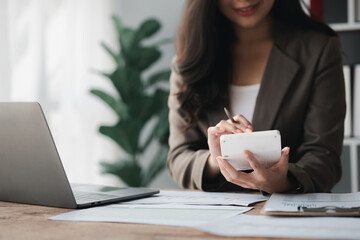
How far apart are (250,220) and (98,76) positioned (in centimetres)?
240

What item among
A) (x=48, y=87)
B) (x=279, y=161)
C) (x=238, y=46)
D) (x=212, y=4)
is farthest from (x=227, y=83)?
(x=48, y=87)

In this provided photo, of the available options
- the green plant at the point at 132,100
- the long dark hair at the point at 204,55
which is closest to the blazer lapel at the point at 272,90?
the long dark hair at the point at 204,55

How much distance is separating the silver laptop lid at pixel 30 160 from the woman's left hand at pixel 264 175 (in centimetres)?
35

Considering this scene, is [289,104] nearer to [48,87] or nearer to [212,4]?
[212,4]

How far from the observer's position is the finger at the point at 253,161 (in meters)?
0.99

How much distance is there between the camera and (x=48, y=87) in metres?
2.65

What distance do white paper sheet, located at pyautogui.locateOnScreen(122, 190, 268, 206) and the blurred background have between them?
5.03 ft

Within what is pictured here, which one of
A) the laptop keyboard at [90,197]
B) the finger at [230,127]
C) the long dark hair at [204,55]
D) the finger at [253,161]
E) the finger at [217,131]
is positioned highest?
the long dark hair at [204,55]

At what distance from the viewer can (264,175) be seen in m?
1.07

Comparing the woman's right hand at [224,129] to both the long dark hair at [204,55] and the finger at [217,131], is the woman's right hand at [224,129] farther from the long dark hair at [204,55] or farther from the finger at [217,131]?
the long dark hair at [204,55]

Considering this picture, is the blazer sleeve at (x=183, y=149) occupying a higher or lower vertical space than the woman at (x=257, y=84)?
lower

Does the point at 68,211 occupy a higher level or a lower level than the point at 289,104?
lower

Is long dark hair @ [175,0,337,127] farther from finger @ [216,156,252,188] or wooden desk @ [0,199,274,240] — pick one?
wooden desk @ [0,199,274,240]

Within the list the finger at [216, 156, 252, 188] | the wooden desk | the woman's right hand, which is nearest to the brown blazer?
the woman's right hand
